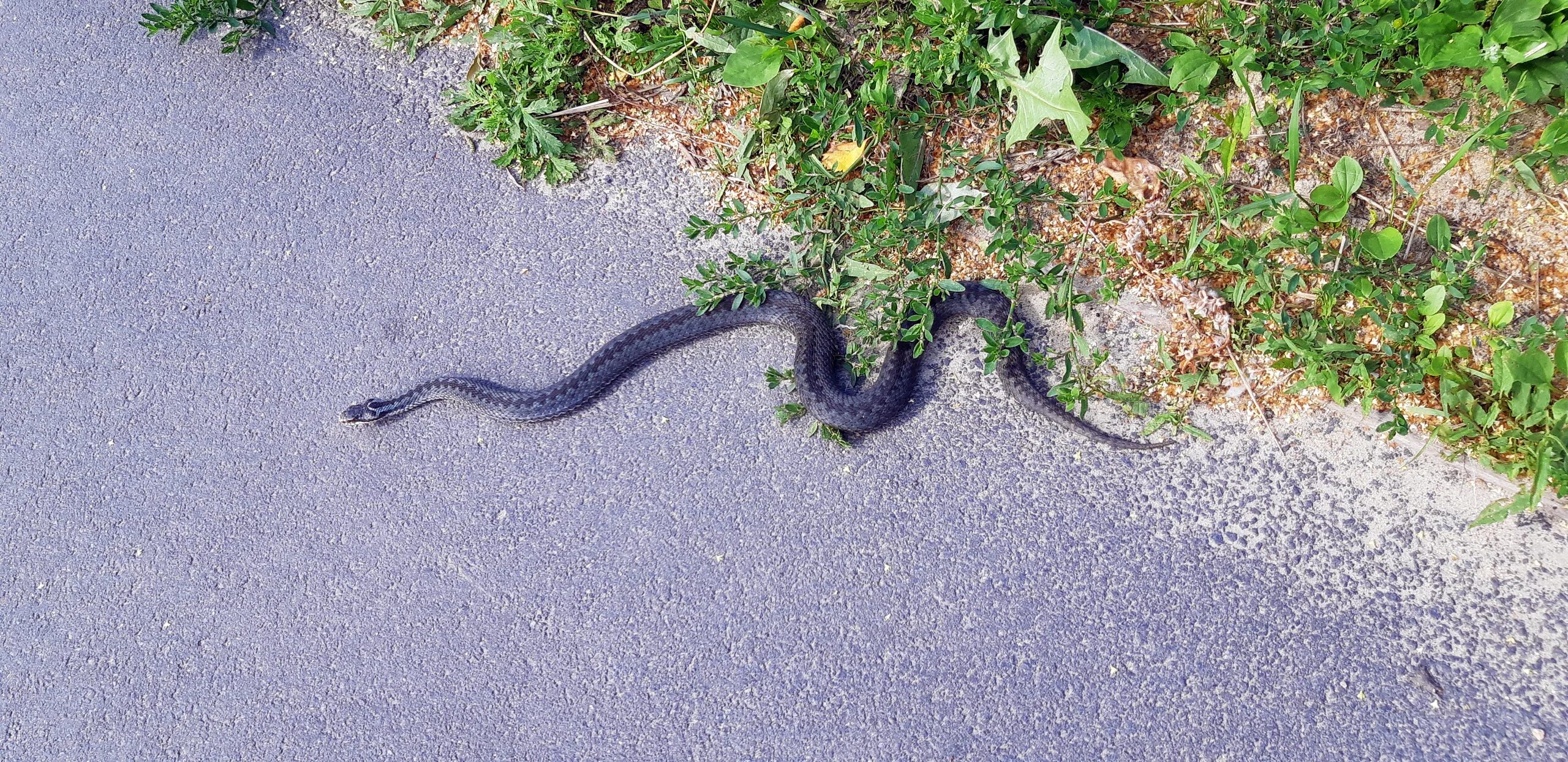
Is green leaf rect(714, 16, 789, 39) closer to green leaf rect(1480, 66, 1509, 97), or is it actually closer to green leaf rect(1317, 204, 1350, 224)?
green leaf rect(1317, 204, 1350, 224)

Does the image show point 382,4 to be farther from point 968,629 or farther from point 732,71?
point 968,629

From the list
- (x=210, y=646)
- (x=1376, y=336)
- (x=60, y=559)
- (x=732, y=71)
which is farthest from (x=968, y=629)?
(x=60, y=559)

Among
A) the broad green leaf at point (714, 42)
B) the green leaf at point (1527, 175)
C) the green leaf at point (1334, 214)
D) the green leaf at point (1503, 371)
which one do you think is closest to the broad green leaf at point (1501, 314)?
the green leaf at point (1503, 371)

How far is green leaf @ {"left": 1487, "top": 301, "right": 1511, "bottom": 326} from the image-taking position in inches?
122

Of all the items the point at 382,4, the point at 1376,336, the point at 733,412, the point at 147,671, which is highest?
the point at 382,4

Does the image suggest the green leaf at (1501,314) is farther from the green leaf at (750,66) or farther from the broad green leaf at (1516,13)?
the green leaf at (750,66)

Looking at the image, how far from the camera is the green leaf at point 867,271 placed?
3613 millimetres

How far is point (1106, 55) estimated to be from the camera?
11.2ft

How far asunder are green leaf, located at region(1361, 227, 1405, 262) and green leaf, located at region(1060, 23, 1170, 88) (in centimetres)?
97

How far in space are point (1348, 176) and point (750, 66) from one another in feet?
7.91

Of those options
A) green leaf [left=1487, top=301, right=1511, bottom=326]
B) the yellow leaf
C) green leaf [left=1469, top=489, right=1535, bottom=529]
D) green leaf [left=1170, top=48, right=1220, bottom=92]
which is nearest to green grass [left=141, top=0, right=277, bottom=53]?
the yellow leaf

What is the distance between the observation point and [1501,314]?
122 inches

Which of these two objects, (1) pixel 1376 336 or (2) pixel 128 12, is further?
(2) pixel 128 12

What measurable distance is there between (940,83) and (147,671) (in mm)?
4430
